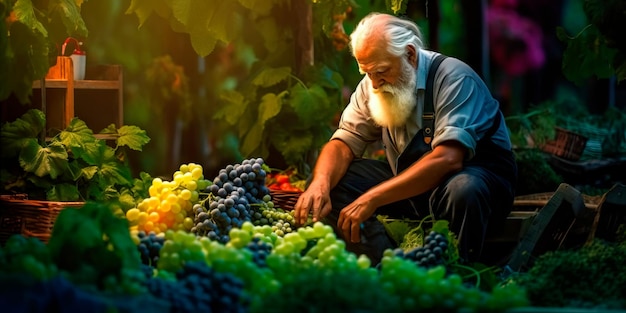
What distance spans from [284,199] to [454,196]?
3.07 ft

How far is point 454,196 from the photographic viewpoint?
13.3 feet

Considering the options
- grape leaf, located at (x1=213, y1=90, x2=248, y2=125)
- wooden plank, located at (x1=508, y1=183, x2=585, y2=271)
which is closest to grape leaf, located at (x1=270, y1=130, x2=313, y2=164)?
grape leaf, located at (x1=213, y1=90, x2=248, y2=125)

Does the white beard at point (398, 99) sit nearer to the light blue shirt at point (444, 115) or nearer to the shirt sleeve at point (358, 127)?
the light blue shirt at point (444, 115)

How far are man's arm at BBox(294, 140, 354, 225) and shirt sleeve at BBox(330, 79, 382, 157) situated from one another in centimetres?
3

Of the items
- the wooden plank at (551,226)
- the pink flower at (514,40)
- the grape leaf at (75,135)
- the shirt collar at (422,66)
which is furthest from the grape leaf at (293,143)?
the pink flower at (514,40)

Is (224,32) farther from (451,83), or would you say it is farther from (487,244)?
(487,244)

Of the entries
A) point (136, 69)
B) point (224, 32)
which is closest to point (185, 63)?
point (136, 69)

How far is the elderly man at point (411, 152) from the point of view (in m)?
4.08

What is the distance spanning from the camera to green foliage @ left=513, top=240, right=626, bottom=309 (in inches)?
118

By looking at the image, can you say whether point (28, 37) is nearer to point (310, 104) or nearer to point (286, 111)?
point (310, 104)

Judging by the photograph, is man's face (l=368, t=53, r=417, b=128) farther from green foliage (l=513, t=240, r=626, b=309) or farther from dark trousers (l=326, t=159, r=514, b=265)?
green foliage (l=513, t=240, r=626, b=309)

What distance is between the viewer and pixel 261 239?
3518 millimetres

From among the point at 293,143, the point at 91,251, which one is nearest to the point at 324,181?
the point at 293,143

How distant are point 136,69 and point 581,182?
4132mm
